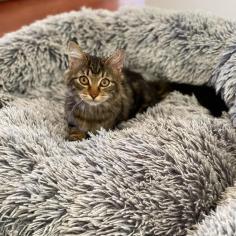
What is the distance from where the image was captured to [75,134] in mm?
1394

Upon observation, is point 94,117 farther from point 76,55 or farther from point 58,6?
point 58,6

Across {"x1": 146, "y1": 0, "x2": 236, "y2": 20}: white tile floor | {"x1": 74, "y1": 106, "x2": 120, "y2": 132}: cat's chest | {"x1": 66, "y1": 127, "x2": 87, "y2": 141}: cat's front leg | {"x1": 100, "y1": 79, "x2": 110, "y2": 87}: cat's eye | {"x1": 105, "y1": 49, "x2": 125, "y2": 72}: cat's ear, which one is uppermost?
{"x1": 146, "y1": 0, "x2": 236, "y2": 20}: white tile floor

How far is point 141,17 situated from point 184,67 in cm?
28

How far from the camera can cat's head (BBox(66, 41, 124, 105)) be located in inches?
55.0

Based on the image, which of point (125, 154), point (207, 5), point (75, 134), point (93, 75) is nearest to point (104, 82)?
point (93, 75)

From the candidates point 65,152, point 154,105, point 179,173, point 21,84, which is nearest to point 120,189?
point 179,173

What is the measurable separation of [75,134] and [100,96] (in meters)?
0.14

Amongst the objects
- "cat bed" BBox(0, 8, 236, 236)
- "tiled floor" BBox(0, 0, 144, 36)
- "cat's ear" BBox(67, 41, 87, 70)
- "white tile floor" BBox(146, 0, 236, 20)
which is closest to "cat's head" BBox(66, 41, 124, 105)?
"cat's ear" BBox(67, 41, 87, 70)

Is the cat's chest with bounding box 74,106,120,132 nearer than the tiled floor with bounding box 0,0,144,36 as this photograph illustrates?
Yes

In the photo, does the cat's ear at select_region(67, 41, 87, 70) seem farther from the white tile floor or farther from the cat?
the white tile floor

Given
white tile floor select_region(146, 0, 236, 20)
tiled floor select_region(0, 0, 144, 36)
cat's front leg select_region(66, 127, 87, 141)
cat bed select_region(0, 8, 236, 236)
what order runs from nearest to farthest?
cat bed select_region(0, 8, 236, 236) < cat's front leg select_region(66, 127, 87, 141) < white tile floor select_region(146, 0, 236, 20) < tiled floor select_region(0, 0, 144, 36)

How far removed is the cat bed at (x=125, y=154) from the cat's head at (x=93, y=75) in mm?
134

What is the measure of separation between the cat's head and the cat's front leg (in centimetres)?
10

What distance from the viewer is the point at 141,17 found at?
1792mm
